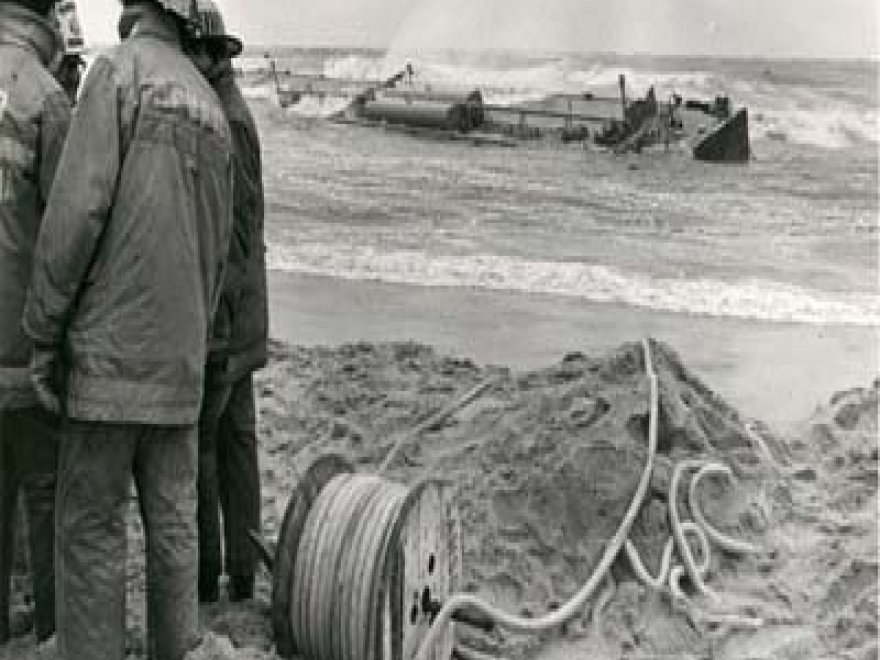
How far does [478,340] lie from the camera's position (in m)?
10.3

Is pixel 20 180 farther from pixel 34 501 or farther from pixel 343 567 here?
pixel 343 567

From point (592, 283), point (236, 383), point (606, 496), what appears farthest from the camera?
point (592, 283)

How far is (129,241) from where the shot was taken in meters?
3.62

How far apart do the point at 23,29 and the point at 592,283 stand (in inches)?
396

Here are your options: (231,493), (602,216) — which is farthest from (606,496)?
(602,216)

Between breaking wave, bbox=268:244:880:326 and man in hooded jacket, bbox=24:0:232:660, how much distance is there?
29.1ft

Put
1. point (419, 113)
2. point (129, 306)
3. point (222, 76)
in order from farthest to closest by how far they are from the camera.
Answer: point (419, 113), point (222, 76), point (129, 306)

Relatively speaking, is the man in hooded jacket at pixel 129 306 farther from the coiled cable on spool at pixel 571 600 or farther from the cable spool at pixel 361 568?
the coiled cable on spool at pixel 571 600

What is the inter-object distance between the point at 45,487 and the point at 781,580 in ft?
9.19

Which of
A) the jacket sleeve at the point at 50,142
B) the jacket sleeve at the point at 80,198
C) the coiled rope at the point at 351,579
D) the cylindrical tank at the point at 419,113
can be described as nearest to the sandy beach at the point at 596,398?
the coiled rope at the point at 351,579

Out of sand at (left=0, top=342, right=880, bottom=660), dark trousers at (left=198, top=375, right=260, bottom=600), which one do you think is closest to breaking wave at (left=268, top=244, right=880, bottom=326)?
sand at (left=0, top=342, right=880, bottom=660)

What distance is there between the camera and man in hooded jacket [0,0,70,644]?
3.97 meters

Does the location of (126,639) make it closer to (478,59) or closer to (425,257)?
(425,257)

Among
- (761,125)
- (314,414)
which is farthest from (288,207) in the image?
(761,125)
